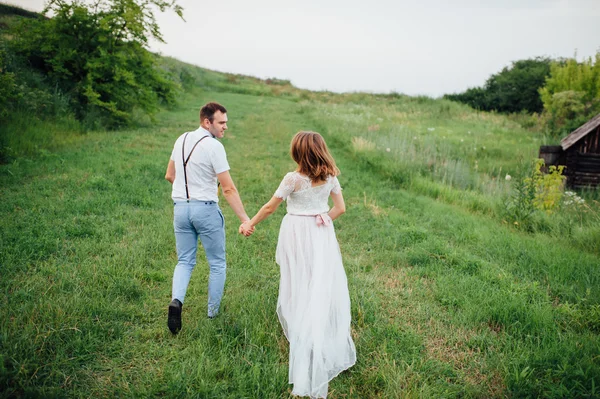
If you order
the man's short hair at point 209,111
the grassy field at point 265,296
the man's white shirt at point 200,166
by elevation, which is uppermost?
the man's short hair at point 209,111

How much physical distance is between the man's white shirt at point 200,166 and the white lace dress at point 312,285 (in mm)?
746

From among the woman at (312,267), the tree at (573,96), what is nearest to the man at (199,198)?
the woman at (312,267)

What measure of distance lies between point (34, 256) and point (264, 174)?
21.2ft

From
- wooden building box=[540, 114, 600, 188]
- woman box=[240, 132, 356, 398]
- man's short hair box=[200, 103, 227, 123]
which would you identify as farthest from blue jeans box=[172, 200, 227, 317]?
wooden building box=[540, 114, 600, 188]

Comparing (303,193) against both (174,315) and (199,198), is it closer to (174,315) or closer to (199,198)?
(199,198)

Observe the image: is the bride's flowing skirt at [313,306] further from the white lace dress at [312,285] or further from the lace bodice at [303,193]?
the lace bodice at [303,193]

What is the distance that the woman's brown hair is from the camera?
342 centimetres

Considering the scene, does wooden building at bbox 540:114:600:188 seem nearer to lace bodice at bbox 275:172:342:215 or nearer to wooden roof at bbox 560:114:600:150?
wooden roof at bbox 560:114:600:150

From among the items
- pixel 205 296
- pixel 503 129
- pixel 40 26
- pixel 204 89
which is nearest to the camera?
pixel 205 296

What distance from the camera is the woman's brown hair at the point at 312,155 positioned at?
11.2 feet

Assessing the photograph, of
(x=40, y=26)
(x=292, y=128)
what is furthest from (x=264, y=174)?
(x=40, y=26)

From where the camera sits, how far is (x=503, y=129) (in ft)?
78.2

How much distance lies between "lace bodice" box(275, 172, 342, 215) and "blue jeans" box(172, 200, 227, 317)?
Answer: 0.78 metres

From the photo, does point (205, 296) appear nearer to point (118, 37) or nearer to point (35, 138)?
point (35, 138)
